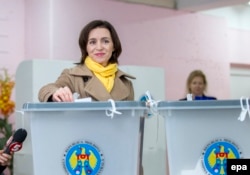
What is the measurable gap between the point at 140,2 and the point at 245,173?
315cm

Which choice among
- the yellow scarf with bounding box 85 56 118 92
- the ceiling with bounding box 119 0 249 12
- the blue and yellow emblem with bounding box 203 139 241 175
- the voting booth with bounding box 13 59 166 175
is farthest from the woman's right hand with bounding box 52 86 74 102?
the ceiling with bounding box 119 0 249 12

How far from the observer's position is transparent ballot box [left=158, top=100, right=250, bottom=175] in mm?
1062

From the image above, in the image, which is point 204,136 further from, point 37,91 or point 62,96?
point 37,91

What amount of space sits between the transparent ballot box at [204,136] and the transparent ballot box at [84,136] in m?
0.10

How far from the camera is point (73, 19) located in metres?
3.39

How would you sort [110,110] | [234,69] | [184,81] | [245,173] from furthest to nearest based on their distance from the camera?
[234,69], [184,81], [110,110], [245,173]

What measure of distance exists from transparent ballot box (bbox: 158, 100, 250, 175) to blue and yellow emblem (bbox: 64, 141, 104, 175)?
186mm

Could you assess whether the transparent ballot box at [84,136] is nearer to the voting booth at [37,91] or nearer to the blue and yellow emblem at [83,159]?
the blue and yellow emblem at [83,159]

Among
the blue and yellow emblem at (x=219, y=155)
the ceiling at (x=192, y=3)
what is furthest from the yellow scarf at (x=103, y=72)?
the ceiling at (x=192, y=3)

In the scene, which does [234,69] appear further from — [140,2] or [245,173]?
[245,173]

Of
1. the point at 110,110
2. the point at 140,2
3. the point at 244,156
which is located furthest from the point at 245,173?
the point at 140,2

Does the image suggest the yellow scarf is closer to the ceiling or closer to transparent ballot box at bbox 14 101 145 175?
transparent ballot box at bbox 14 101 145 175

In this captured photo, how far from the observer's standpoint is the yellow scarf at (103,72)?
135cm

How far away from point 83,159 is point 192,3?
333cm
